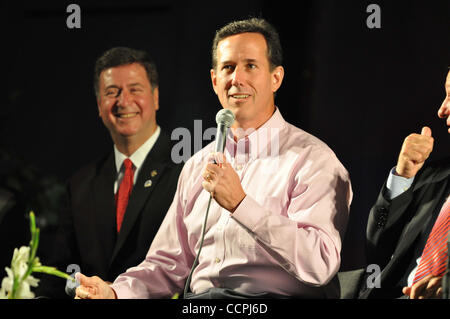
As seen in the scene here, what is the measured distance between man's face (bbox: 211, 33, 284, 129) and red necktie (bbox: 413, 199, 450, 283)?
0.89 meters

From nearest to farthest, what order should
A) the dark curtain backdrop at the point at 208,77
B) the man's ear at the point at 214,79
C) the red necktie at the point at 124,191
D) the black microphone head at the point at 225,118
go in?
the black microphone head at the point at 225,118 → the dark curtain backdrop at the point at 208,77 → the man's ear at the point at 214,79 → the red necktie at the point at 124,191

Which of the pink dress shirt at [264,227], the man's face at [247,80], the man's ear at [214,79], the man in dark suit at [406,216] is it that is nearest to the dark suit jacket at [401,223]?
the man in dark suit at [406,216]

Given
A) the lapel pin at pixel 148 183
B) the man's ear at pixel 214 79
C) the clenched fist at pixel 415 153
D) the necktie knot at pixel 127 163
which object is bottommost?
the lapel pin at pixel 148 183

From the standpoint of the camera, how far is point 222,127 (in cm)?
272

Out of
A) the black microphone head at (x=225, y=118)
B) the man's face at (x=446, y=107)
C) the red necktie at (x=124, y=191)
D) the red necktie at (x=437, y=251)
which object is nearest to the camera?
the red necktie at (x=437, y=251)

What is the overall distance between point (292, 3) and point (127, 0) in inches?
35.5

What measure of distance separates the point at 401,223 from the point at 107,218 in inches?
57.1

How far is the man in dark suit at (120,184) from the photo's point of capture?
10.7 ft

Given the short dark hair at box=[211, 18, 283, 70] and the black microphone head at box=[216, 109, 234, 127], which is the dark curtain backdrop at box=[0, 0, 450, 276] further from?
the black microphone head at box=[216, 109, 234, 127]

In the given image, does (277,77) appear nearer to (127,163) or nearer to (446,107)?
(446,107)

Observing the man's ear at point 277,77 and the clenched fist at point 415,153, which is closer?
the clenched fist at point 415,153

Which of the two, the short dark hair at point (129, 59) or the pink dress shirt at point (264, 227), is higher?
the short dark hair at point (129, 59)

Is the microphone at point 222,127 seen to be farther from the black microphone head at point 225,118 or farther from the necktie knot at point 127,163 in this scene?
the necktie knot at point 127,163

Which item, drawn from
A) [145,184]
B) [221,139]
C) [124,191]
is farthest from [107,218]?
[221,139]
